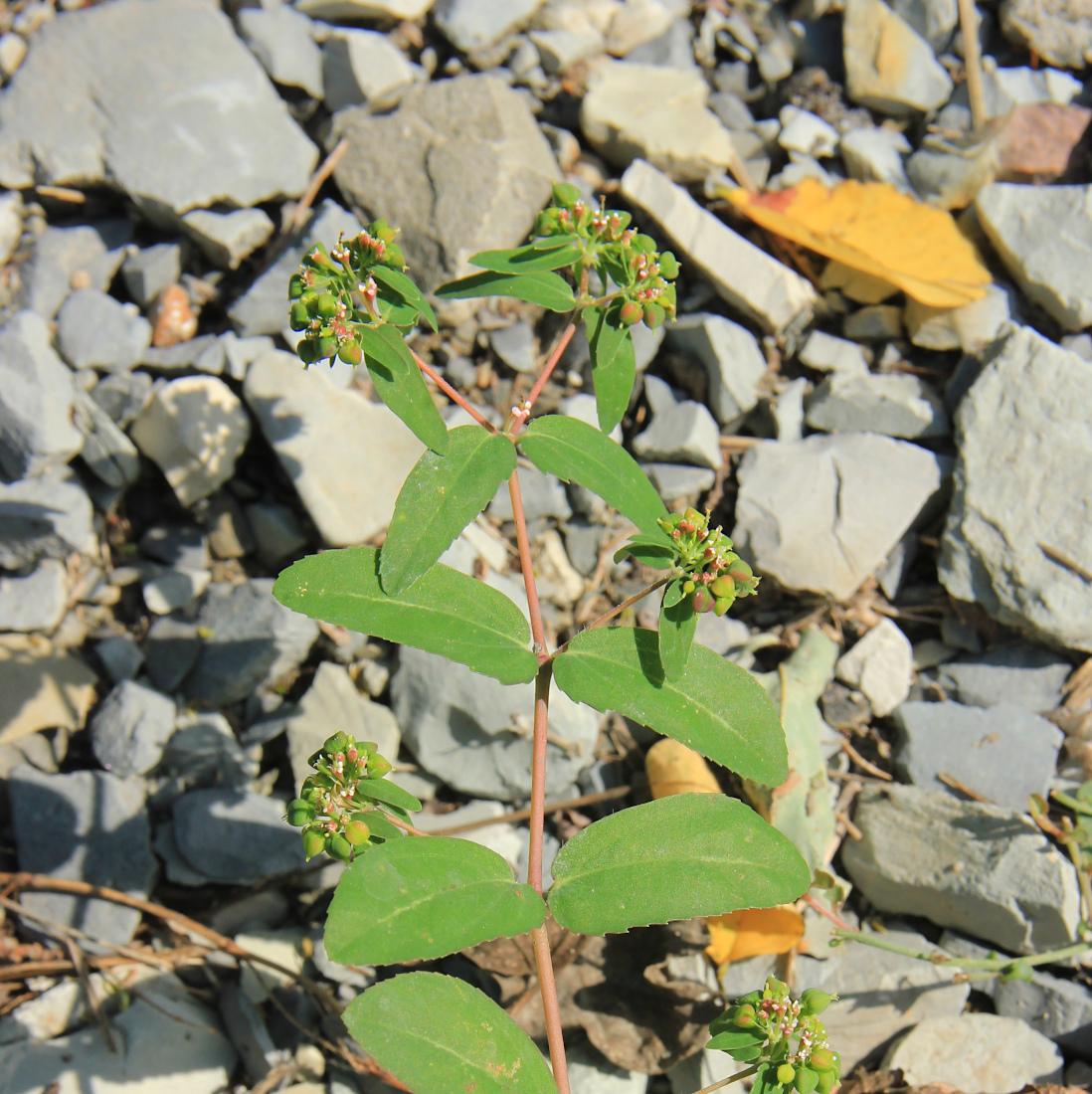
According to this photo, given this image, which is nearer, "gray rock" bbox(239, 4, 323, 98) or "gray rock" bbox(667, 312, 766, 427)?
"gray rock" bbox(667, 312, 766, 427)

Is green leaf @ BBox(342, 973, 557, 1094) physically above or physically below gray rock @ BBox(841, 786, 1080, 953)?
above

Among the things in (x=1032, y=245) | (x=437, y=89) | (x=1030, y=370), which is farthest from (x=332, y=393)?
(x=1032, y=245)

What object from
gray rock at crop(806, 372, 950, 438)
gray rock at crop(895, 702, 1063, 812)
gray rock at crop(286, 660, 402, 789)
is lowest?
gray rock at crop(895, 702, 1063, 812)

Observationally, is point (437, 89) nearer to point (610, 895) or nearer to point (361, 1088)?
point (610, 895)

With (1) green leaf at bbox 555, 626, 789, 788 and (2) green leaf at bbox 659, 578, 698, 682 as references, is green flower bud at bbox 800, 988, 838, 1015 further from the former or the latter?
(2) green leaf at bbox 659, 578, 698, 682

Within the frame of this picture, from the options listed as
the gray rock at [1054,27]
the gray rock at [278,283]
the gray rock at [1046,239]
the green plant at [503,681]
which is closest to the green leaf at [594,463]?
the green plant at [503,681]

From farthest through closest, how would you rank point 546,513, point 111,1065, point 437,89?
1. point 437,89
2. point 546,513
3. point 111,1065

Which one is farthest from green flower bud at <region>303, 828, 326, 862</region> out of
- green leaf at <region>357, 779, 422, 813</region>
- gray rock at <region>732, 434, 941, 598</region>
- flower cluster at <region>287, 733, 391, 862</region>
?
gray rock at <region>732, 434, 941, 598</region>
